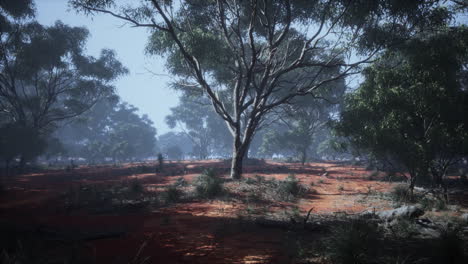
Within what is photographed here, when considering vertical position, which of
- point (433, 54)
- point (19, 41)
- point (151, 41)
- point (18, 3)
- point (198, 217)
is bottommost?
point (198, 217)

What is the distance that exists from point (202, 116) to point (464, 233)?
6091 cm

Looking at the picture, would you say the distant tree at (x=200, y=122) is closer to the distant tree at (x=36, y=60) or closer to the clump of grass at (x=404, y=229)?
the distant tree at (x=36, y=60)

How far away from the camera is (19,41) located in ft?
77.2

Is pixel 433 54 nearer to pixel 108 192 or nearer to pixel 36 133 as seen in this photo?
pixel 108 192

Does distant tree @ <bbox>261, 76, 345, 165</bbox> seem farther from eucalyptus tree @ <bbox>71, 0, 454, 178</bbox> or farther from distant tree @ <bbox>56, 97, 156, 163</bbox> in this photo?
distant tree @ <bbox>56, 97, 156, 163</bbox>

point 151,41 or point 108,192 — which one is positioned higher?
→ point 151,41

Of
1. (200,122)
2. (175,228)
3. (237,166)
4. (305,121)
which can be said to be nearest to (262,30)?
(237,166)

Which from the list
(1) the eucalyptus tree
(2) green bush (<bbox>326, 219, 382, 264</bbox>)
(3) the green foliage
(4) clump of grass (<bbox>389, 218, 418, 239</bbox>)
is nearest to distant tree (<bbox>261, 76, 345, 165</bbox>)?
(1) the eucalyptus tree

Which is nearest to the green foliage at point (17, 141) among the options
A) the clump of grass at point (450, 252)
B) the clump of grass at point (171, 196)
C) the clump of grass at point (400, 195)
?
the clump of grass at point (171, 196)

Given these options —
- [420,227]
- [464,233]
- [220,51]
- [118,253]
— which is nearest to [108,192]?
[118,253]

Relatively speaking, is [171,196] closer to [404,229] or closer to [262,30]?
[404,229]

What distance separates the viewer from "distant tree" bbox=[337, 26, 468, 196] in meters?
10.1

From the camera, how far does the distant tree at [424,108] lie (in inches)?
397

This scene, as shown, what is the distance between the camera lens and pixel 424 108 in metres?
10.4
